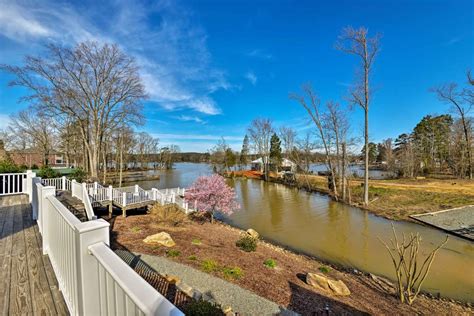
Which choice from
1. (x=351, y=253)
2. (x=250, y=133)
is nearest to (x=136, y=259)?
(x=351, y=253)

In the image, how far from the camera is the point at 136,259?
5102 millimetres

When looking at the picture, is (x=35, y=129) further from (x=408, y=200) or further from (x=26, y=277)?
(x=408, y=200)

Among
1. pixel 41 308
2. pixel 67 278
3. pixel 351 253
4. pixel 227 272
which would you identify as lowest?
pixel 351 253

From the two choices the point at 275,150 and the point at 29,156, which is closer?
the point at 29,156

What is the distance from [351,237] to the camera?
31.9ft

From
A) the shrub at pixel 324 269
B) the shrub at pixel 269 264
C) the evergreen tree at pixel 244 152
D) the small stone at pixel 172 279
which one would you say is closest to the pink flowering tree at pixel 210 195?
the shrub at pixel 269 264

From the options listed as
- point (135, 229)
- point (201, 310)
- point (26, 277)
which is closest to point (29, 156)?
→ point (135, 229)

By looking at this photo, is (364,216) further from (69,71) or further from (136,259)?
(69,71)

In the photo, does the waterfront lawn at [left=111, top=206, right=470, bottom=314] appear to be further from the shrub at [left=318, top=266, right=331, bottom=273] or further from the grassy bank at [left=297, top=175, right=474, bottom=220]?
the grassy bank at [left=297, top=175, right=474, bottom=220]

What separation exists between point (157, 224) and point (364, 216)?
11719 mm

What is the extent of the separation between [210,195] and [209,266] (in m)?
5.76

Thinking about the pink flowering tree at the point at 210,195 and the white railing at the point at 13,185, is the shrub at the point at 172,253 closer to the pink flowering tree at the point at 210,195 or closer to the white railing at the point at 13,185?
the pink flowering tree at the point at 210,195

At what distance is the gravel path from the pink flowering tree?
18.2 ft

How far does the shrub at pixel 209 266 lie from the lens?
5.11 m
